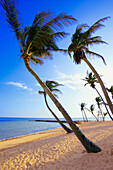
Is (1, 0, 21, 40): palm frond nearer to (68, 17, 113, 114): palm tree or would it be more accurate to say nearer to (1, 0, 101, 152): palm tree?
(1, 0, 101, 152): palm tree

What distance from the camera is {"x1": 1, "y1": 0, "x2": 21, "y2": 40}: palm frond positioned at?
4957 millimetres

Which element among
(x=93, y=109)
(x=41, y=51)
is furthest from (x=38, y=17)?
(x=93, y=109)

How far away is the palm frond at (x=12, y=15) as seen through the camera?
4.96m

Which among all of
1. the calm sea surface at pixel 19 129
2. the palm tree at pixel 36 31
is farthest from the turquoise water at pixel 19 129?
the palm tree at pixel 36 31

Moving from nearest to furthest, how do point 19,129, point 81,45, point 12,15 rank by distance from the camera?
point 12,15, point 81,45, point 19,129

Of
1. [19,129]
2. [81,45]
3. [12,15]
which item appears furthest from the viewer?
[19,129]

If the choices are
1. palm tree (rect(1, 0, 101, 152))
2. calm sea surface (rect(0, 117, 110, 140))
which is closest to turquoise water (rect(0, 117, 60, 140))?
calm sea surface (rect(0, 117, 110, 140))

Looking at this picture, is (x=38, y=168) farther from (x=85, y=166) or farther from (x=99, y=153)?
(x=99, y=153)

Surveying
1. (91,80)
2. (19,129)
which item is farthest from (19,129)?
(91,80)

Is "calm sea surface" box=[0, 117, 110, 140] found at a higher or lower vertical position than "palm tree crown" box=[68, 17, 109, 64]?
lower

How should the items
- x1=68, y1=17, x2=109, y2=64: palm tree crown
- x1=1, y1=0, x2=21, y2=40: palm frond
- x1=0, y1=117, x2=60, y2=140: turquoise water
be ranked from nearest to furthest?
x1=1, y1=0, x2=21, y2=40: palm frond
x1=68, y1=17, x2=109, y2=64: palm tree crown
x1=0, y1=117, x2=60, y2=140: turquoise water

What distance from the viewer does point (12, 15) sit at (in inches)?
206

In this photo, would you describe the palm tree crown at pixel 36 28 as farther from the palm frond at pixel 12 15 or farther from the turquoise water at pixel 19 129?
the turquoise water at pixel 19 129

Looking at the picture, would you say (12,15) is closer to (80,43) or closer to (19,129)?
(80,43)
